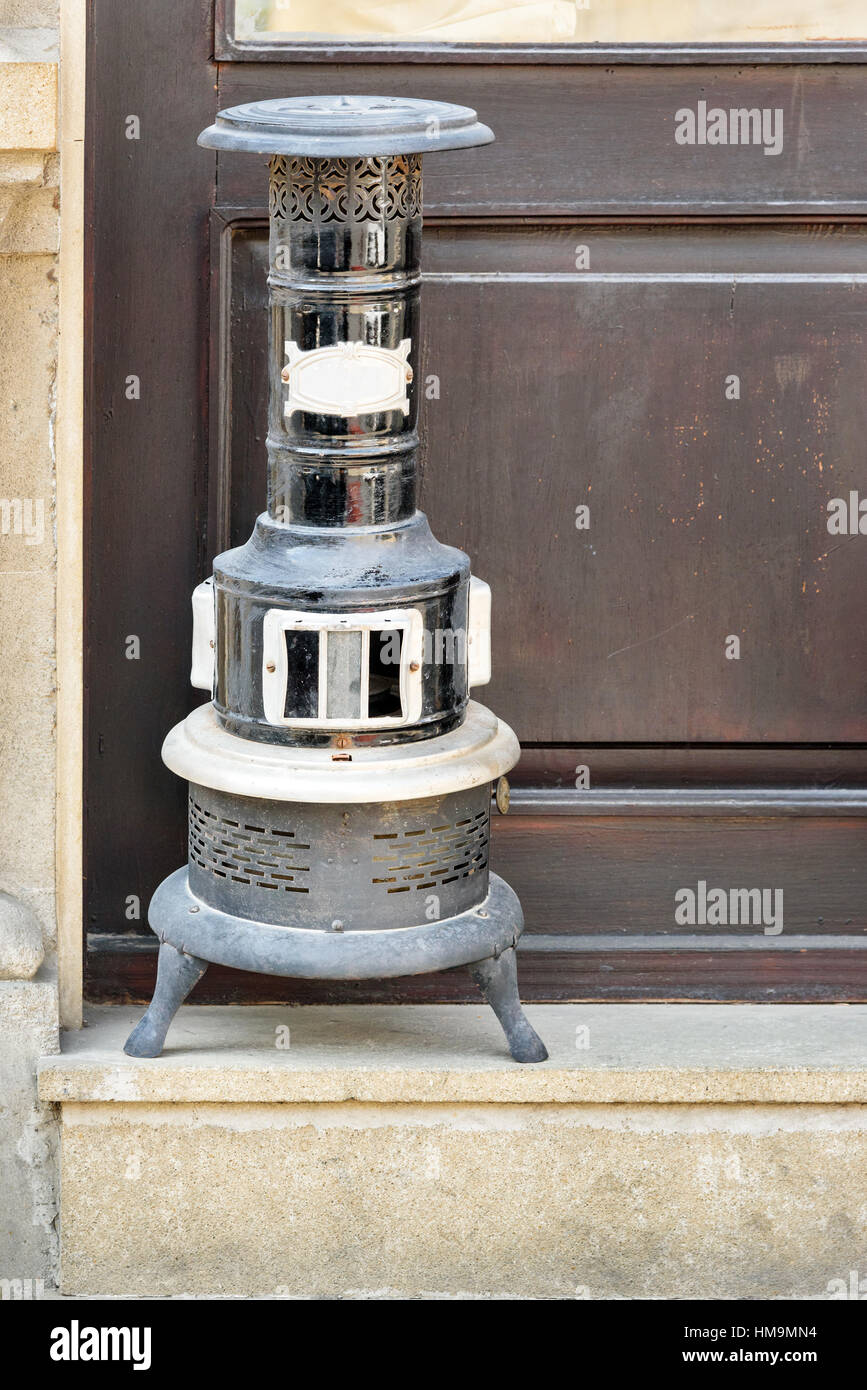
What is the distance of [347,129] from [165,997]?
4.58ft

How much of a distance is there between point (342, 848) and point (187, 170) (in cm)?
119

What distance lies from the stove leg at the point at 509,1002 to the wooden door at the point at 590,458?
319 millimetres

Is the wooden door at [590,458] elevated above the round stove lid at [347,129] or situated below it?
below

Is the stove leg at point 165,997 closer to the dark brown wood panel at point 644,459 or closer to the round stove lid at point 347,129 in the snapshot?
the dark brown wood panel at point 644,459

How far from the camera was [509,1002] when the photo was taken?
312 cm

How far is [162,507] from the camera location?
3.33 metres

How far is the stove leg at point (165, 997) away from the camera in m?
3.07

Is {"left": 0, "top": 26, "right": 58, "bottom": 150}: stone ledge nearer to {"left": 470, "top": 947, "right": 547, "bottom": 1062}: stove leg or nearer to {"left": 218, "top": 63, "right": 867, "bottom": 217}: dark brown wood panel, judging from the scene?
{"left": 218, "top": 63, "right": 867, "bottom": 217}: dark brown wood panel

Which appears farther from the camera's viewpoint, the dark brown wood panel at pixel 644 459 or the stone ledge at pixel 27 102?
the dark brown wood panel at pixel 644 459

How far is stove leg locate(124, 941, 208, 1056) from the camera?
10.1 ft

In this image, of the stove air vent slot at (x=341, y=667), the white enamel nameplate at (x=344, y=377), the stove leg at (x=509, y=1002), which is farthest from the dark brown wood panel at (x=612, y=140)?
the stove leg at (x=509, y=1002)

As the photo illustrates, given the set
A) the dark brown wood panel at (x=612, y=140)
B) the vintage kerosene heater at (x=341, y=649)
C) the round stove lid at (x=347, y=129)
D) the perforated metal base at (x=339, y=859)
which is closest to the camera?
the round stove lid at (x=347, y=129)

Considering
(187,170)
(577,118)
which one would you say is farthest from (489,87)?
(187,170)

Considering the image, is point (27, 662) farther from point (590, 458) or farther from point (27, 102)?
point (590, 458)
